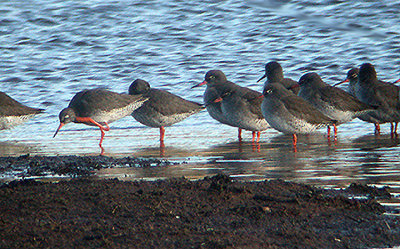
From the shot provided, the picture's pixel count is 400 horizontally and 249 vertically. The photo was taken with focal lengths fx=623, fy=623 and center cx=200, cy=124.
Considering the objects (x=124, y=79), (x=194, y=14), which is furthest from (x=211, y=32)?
(x=124, y=79)

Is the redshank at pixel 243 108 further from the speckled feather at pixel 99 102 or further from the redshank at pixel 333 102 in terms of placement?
the speckled feather at pixel 99 102

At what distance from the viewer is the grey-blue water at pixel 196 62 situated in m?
10.1

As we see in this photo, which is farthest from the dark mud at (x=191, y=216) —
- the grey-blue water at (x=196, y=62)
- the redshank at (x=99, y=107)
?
the redshank at (x=99, y=107)

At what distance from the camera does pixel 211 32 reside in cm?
2644

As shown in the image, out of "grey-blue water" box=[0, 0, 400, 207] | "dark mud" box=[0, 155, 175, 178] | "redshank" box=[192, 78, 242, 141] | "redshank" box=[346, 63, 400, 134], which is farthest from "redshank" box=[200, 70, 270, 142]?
"dark mud" box=[0, 155, 175, 178]

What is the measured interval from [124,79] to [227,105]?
27.6 ft

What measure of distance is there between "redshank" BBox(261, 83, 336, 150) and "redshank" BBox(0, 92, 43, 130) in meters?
5.85

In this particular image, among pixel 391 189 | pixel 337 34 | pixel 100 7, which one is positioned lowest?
pixel 391 189

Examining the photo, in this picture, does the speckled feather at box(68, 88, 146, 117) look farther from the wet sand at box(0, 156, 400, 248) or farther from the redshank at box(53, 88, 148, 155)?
the wet sand at box(0, 156, 400, 248)

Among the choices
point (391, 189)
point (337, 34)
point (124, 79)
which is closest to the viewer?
point (391, 189)

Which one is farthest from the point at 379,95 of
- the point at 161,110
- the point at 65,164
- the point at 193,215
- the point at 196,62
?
the point at 193,215

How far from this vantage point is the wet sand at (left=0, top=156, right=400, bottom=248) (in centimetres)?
531

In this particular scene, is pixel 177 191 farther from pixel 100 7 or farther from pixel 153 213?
pixel 100 7

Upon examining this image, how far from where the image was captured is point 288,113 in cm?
1221
